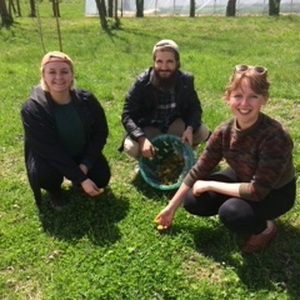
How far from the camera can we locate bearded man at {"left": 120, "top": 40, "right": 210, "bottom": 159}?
3.81 metres

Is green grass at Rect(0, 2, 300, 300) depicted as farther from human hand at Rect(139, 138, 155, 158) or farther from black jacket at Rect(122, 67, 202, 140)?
black jacket at Rect(122, 67, 202, 140)

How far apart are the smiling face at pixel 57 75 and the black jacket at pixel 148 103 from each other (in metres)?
0.78

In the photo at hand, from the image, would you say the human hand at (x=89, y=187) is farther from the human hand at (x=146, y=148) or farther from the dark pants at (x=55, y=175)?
the human hand at (x=146, y=148)

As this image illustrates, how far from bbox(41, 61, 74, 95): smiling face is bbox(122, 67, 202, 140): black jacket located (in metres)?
0.78

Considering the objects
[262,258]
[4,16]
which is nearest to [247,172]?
[262,258]

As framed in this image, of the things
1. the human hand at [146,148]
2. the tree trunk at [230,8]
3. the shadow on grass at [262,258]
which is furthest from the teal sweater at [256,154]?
the tree trunk at [230,8]

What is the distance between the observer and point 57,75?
3350mm

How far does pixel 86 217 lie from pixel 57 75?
1212mm

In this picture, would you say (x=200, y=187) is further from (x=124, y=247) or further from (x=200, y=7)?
(x=200, y=7)

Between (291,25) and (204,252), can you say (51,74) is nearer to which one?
(204,252)

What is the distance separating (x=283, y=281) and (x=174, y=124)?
76.9 inches

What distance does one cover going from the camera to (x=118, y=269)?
2932 millimetres

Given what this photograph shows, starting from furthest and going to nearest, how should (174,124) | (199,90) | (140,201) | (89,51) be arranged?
1. (89,51)
2. (199,90)
3. (174,124)
4. (140,201)

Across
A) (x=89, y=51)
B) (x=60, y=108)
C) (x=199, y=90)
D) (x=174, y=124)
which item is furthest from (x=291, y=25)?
(x=60, y=108)
